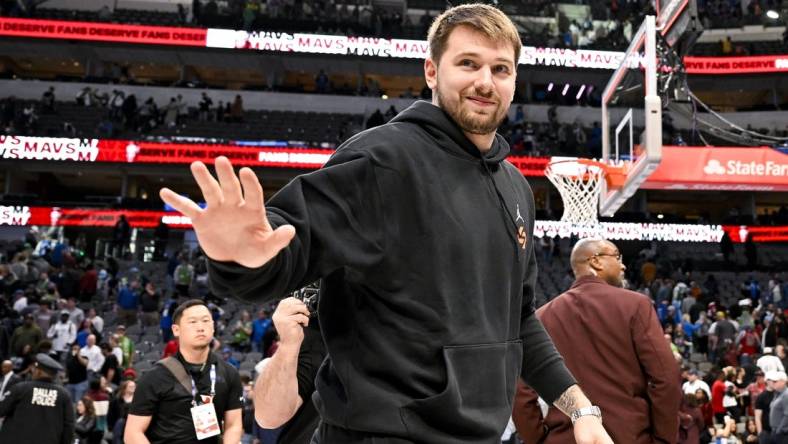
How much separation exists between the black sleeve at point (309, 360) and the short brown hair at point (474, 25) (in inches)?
63.4

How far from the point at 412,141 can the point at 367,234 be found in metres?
0.31

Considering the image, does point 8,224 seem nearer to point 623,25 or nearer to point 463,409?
point 623,25

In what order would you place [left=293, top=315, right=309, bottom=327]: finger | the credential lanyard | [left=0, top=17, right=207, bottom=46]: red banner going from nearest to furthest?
[left=293, top=315, right=309, bottom=327]: finger → the credential lanyard → [left=0, top=17, right=207, bottom=46]: red banner

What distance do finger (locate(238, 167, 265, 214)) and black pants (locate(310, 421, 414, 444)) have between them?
2.09ft

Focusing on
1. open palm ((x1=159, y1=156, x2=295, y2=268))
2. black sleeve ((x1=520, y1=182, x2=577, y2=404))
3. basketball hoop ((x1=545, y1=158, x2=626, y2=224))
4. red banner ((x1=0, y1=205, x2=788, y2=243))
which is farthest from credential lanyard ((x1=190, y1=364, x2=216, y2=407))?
red banner ((x1=0, y1=205, x2=788, y2=243))

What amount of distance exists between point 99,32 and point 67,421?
1045 inches

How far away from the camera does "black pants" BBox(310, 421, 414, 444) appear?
6.38ft

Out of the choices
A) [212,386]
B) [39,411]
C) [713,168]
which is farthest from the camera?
[713,168]

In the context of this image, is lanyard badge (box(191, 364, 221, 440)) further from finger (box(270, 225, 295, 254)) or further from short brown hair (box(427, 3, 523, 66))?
finger (box(270, 225, 295, 254))

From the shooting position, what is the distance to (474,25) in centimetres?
223

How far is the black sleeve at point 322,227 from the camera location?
1.80 meters

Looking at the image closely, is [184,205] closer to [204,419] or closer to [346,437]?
[346,437]

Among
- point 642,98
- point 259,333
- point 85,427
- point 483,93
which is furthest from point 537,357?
point 259,333

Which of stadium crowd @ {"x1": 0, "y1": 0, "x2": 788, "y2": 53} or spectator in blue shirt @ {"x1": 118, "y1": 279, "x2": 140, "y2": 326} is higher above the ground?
stadium crowd @ {"x1": 0, "y1": 0, "x2": 788, "y2": 53}
